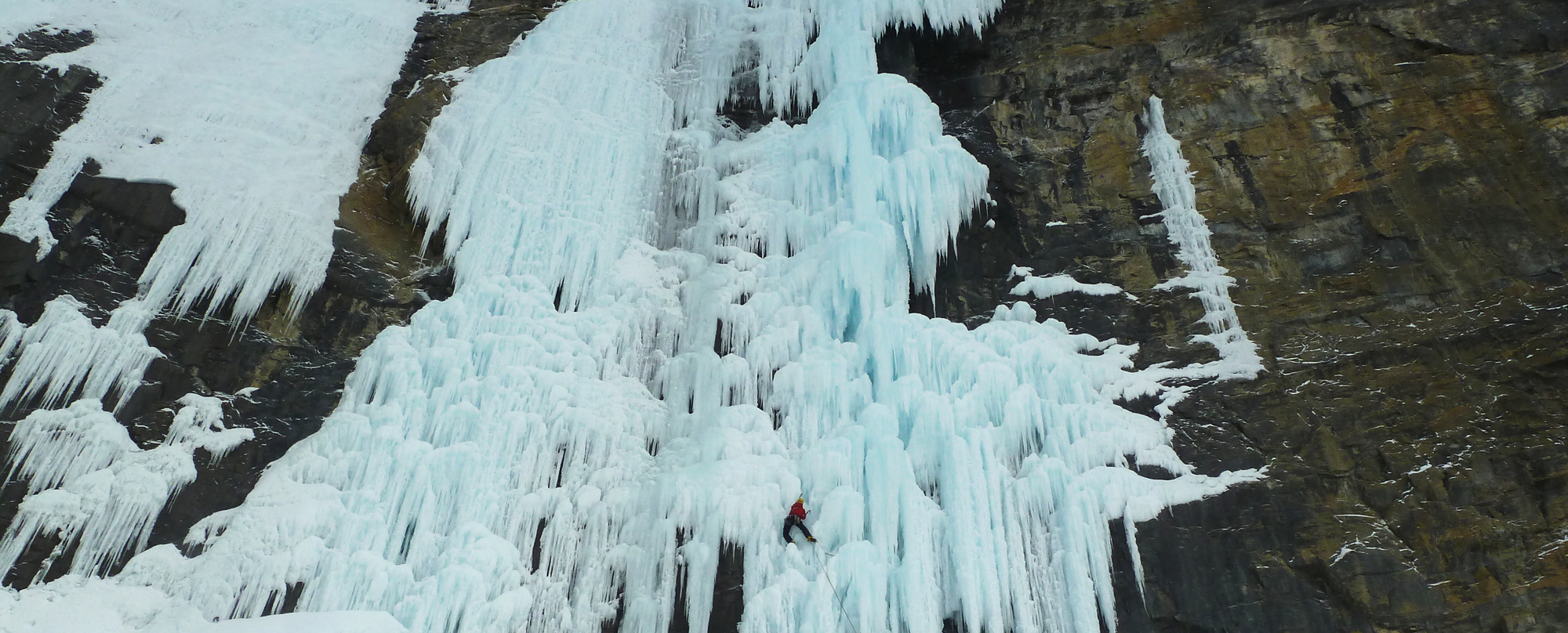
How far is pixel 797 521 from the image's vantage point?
8.75 metres

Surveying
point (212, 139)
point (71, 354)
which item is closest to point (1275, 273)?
point (212, 139)

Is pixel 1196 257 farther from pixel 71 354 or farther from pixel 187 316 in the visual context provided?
pixel 71 354

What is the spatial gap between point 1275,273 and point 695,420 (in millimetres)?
6162

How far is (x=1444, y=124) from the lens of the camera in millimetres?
9891

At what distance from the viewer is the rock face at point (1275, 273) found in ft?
27.2

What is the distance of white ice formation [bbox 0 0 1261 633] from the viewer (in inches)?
330

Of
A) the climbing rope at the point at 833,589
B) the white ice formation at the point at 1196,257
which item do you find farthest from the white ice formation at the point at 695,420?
the white ice formation at the point at 1196,257

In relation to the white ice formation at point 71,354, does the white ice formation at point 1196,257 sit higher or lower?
higher

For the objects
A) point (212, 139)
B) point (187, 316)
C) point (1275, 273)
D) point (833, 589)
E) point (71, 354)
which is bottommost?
point (833, 589)

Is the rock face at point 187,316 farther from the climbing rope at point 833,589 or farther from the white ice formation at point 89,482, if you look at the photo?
the climbing rope at point 833,589

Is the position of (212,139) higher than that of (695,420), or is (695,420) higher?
(212,139)

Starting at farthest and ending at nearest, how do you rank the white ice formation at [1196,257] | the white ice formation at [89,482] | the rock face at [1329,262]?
1. the white ice formation at [1196,257]
2. the rock face at [1329,262]
3. the white ice formation at [89,482]

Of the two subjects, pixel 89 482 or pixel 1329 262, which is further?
pixel 1329 262

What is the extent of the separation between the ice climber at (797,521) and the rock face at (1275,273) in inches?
24.0
